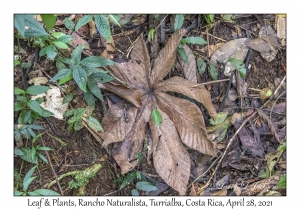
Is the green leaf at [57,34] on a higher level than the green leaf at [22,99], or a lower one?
higher

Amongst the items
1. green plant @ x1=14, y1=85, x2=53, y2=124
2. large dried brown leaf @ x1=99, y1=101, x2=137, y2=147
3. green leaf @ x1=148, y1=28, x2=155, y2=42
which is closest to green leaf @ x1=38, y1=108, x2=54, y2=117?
green plant @ x1=14, y1=85, x2=53, y2=124

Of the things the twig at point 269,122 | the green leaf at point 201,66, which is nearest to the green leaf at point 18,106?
the green leaf at point 201,66

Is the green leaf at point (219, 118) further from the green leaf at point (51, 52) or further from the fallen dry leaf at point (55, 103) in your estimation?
the green leaf at point (51, 52)

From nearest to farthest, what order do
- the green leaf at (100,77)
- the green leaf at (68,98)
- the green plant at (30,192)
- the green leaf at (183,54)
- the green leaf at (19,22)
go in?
the green leaf at (19,22) → the green plant at (30,192) → the green leaf at (100,77) → the green leaf at (68,98) → the green leaf at (183,54)

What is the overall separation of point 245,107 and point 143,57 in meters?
0.81

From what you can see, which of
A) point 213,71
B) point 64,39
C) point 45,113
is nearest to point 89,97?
point 45,113

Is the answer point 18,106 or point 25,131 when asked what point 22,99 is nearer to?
point 18,106

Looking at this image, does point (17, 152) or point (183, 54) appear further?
point (183, 54)

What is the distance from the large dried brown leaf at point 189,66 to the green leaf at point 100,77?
0.54 m

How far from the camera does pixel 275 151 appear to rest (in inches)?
89.4

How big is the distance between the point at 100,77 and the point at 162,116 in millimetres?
465

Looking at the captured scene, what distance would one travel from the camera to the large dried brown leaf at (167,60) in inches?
84.4

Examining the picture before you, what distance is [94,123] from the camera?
206 cm

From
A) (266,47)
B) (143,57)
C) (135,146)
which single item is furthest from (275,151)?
Answer: (143,57)
